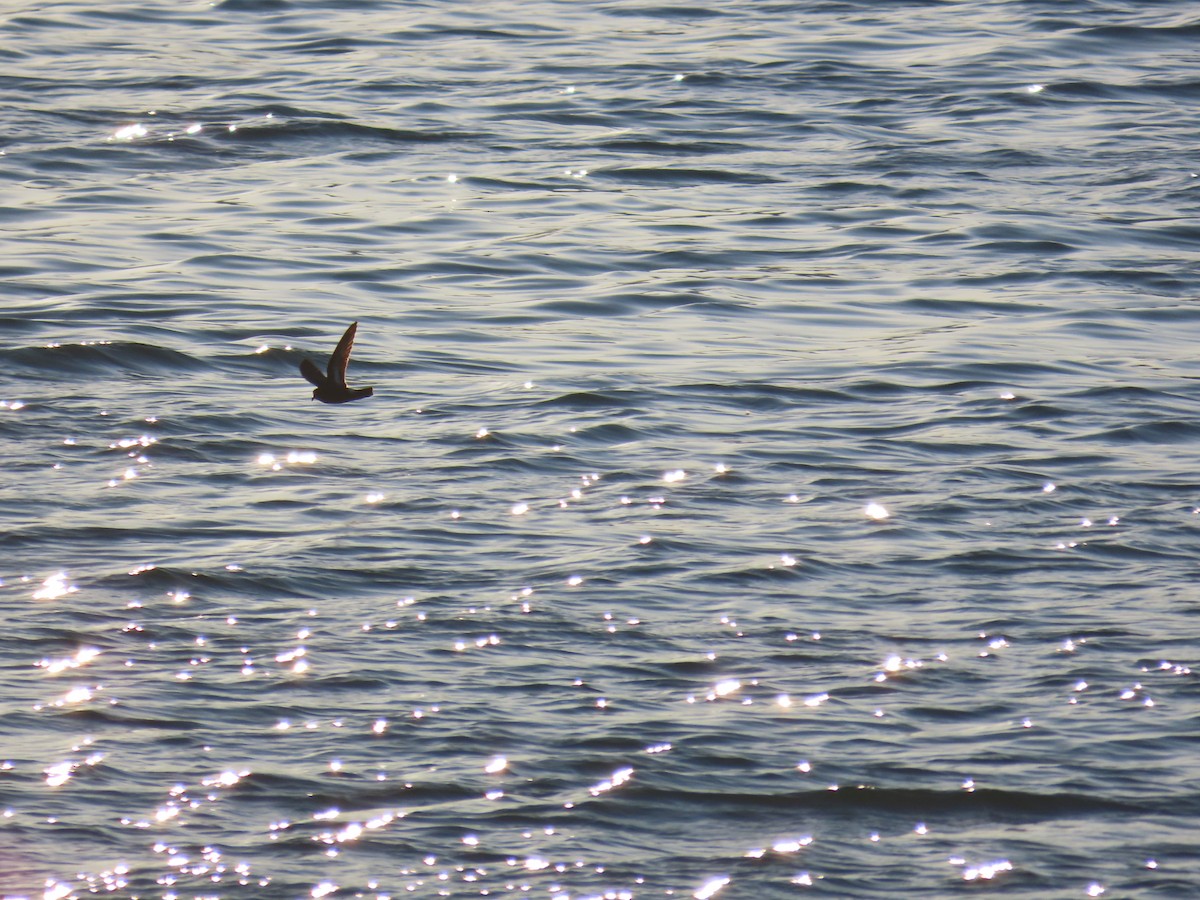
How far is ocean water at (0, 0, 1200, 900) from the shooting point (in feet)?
18.6

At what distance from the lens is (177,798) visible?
5691mm

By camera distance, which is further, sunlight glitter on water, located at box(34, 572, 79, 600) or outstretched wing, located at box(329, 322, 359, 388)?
sunlight glitter on water, located at box(34, 572, 79, 600)

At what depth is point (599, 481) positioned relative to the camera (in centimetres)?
848

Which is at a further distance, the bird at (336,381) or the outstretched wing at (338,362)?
the outstretched wing at (338,362)

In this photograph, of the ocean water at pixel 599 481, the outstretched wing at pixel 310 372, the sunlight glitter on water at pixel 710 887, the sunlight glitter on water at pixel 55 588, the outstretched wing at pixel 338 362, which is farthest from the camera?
the sunlight glitter on water at pixel 55 588

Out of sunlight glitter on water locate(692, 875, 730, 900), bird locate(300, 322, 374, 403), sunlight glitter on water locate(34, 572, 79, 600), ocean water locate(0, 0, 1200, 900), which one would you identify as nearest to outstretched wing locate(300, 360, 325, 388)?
Answer: bird locate(300, 322, 374, 403)

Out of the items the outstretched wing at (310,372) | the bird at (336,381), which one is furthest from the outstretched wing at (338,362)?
the outstretched wing at (310,372)

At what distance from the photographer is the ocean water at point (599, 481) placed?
5680 millimetres

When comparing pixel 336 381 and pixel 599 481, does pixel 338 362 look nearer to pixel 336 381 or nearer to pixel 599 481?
pixel 336 381

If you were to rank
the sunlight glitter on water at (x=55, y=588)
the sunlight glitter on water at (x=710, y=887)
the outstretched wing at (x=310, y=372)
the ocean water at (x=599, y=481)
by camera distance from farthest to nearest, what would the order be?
the sunlight glitter on water at (x=55, y=588), the outstretched wing at (x=310, y=372), the ocean water at (x=599, y=481), the sunlight glitter on water at (x=710, y=887)

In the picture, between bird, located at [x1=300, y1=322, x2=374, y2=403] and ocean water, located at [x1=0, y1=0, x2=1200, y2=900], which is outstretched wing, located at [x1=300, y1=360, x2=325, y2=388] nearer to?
bird, located at [x1=300, y1=322, x2=374, y2=403]

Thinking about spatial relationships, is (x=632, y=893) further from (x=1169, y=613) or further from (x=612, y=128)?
(x=612, y=128)

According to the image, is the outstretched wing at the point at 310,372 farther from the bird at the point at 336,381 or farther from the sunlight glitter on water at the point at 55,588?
the sunlight glitter on water at the point at 55,588

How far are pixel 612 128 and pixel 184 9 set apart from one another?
571 cm
